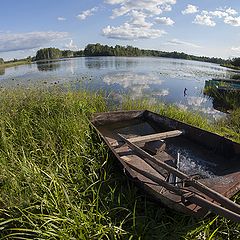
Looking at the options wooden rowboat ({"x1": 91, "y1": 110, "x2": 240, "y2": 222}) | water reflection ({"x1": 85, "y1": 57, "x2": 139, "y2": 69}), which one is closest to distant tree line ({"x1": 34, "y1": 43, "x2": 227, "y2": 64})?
water reflection ({"x1": 85, "y1": 57, "x2": 139, "y2": 69})

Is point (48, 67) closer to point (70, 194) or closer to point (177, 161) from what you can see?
point (177, 161)

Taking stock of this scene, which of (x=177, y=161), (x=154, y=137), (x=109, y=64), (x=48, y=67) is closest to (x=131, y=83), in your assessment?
(x=154, y=137)

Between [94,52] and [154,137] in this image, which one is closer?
[154,137]

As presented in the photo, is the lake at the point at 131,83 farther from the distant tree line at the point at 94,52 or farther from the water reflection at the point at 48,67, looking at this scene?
the distant tree line at the point at 94,52

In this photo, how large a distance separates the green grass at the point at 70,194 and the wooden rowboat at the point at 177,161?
228 mm

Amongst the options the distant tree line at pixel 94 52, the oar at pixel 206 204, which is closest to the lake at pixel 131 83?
the oar at pixel 206 204

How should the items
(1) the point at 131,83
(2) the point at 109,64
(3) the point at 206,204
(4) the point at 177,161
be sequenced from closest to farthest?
(3) the point at 206,204 → (4) the point at 177,161 → (1) the point at 131,83 → (2) the point at 109,64

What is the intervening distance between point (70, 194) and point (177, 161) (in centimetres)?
187

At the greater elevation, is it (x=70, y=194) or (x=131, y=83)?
(x=131, y=83)

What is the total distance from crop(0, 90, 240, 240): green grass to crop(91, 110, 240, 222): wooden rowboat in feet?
0.75

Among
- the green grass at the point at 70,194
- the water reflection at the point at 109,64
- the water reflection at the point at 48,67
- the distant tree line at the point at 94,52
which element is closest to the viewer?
the green grass at the point at 70,194

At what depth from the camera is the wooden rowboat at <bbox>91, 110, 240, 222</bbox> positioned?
2439 millimetres

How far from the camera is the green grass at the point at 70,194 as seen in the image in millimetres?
2375

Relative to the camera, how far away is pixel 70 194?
2797 mm
